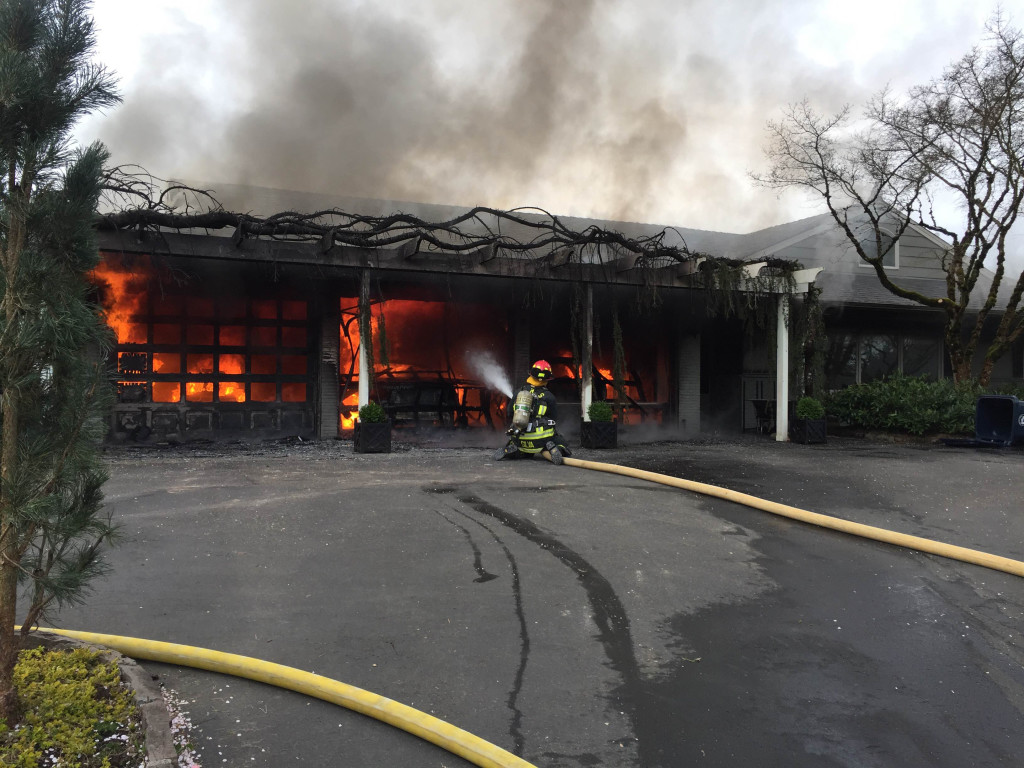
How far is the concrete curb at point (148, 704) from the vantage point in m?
2.44

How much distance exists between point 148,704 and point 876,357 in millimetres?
18549

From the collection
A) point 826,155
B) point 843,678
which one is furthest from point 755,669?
point 826,155

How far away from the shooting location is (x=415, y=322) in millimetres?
14844

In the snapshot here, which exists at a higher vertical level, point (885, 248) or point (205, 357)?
point (885, 248)

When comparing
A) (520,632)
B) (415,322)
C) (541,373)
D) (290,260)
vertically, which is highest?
(290,260)

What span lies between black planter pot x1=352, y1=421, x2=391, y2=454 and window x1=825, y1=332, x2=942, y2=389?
36.7 feet

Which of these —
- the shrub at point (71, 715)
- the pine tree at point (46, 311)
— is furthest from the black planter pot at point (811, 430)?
the pine tree at point (46, 311)

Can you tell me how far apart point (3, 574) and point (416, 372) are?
12.3 m

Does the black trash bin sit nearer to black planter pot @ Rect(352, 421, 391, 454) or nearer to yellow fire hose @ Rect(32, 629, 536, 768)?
black planter pot @ Rect(352, 421, 391, 454)

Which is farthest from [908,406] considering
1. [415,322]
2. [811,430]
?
[415,322]

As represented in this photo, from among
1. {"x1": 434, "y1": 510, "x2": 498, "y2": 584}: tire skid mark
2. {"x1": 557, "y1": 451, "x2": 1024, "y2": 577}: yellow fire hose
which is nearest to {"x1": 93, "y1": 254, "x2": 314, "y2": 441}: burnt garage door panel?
{"x1": 557, "y1": 451, "x2": 1024, "y2": 577}: yellow fire hose

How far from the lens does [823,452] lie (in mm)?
11805

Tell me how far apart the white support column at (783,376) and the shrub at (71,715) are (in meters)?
12.9

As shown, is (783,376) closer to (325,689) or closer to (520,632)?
(520,632)
